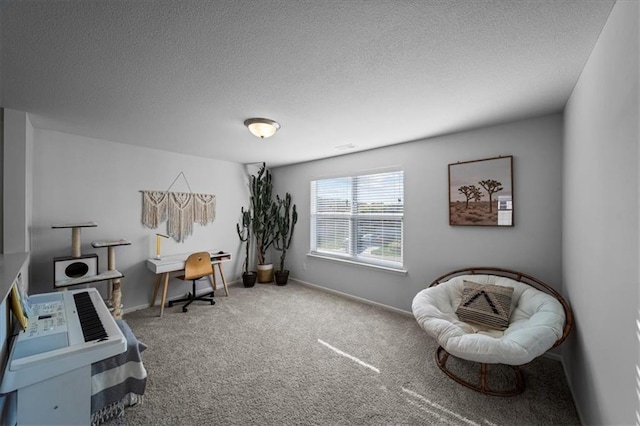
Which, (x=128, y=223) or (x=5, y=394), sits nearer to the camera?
(x=5, y=394)

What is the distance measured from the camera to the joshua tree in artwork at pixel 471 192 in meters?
2.76

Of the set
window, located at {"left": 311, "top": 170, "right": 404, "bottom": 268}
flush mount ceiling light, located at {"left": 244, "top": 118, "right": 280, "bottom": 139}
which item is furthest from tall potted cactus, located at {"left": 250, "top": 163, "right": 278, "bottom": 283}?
flush mount ceiling light, located at {"left": 244, "top": 118, "right": 280, "bottom": 139}

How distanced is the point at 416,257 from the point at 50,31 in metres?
3.64

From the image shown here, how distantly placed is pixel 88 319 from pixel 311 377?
64.8 inches

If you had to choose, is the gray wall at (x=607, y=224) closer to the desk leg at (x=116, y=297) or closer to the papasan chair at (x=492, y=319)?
the papasan chair at (x=492, y=319)

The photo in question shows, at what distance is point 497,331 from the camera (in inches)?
86.0

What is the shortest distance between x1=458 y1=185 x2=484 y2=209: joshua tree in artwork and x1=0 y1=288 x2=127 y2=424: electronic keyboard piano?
322 centimetres

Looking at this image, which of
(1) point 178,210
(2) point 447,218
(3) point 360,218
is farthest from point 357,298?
(1) point 178,210

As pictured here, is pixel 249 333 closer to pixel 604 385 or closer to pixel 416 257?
pixel 416 257

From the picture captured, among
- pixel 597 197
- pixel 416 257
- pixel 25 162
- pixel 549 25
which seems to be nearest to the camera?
pixel 549 25

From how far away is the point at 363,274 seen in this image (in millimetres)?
3822

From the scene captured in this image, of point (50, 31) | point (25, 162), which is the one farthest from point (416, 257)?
point (25, 162)

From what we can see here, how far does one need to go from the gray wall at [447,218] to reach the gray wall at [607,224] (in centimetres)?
56

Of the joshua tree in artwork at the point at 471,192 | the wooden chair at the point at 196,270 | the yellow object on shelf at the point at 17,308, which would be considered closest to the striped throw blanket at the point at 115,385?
the yellow object on shelf at the point at 17,308
